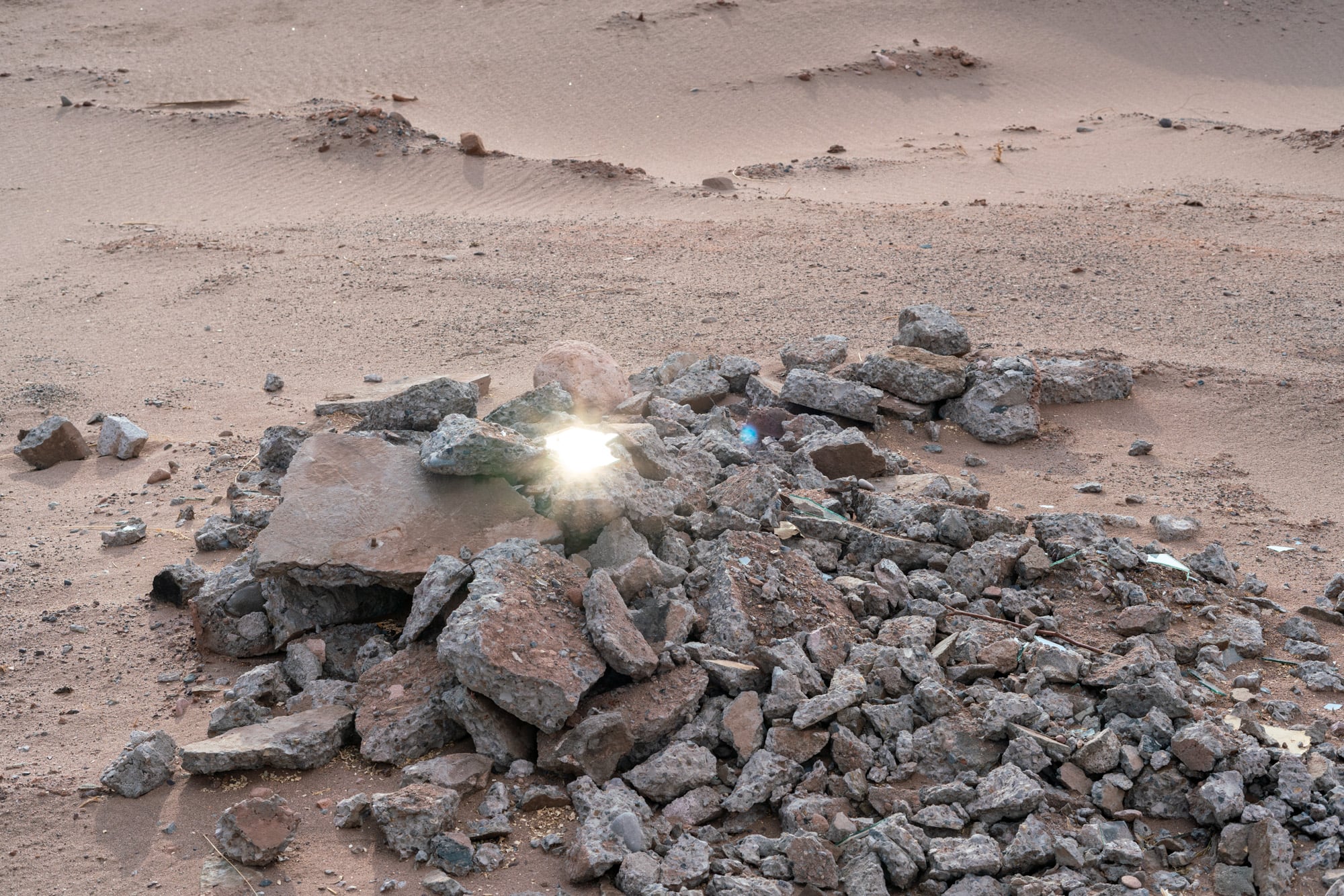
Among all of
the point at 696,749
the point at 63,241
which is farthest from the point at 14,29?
the point at 696,749

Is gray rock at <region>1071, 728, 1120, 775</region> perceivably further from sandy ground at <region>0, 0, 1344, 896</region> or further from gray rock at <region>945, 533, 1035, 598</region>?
gray rock at <region>945, 533, 1035, 598</region>

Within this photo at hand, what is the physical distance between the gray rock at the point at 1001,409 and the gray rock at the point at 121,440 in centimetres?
491

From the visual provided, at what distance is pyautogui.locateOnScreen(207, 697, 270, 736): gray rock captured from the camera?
3789 mm

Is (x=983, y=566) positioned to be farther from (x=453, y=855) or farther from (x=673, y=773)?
(x=453, y=855)

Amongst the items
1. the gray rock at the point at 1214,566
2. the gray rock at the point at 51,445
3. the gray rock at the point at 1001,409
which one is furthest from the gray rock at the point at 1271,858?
the gray rock at the point at 51,445

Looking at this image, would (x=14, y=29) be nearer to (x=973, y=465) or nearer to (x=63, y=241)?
(x=63, y=241)

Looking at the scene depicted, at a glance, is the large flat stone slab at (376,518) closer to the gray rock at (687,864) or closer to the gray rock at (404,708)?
the gray rock at (404,708)

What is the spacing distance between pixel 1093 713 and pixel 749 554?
1.39 metres

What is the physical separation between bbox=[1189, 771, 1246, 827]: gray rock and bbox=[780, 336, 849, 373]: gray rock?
12.6 ft

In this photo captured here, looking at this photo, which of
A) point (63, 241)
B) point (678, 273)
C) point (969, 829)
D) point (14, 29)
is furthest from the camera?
point (14, 29)

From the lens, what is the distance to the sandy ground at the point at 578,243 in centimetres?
458

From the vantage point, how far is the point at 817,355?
697 cm

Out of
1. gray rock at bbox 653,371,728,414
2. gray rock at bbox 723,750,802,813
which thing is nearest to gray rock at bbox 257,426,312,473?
gray rock at bbox 653,371,728,414

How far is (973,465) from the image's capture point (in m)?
6.09
